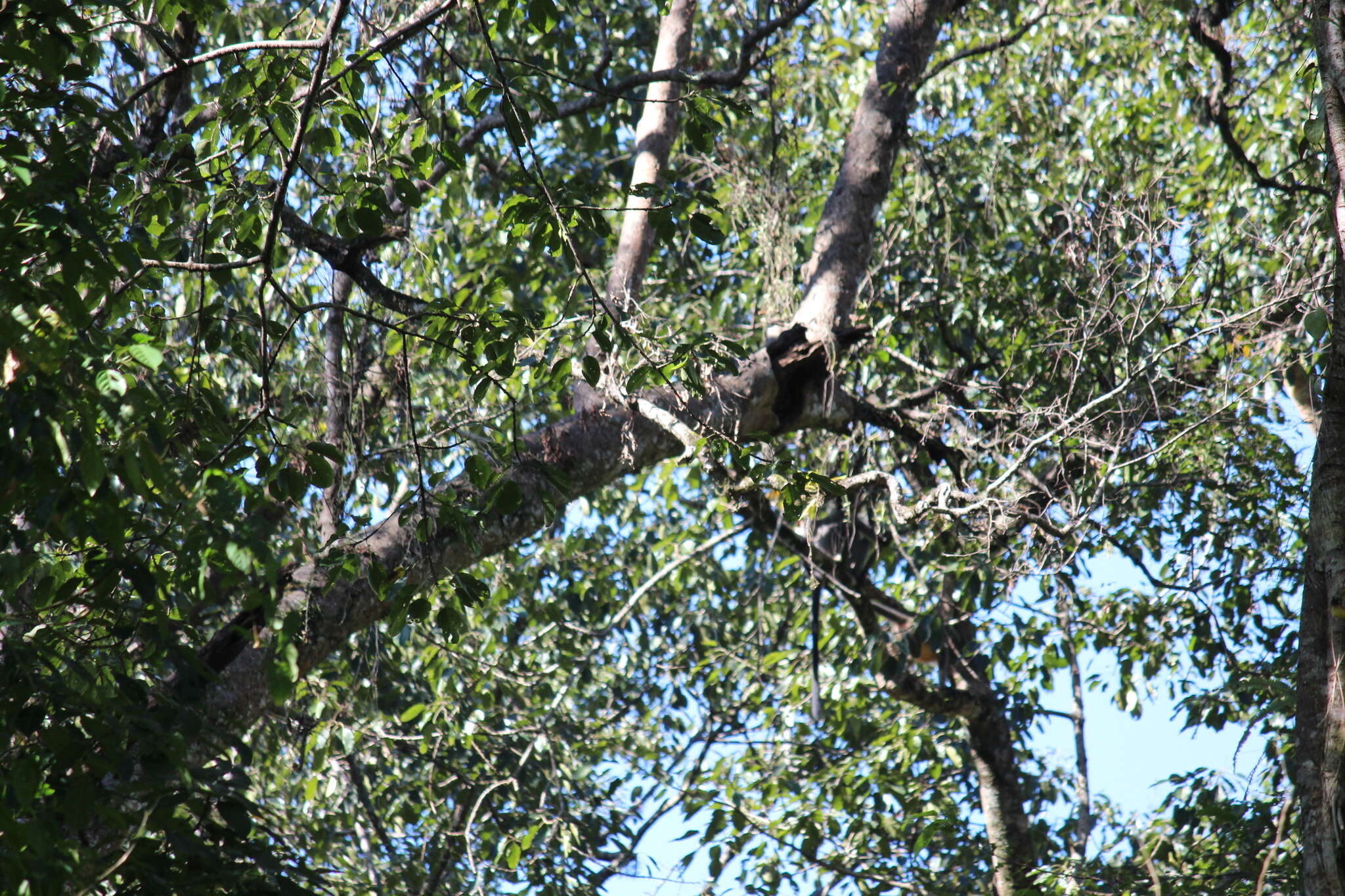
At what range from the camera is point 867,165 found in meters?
4.49

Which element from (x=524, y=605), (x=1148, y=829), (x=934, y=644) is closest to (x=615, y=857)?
(x=524, y=605)

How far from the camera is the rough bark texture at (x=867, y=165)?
4.23 m

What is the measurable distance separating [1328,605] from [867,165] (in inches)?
105

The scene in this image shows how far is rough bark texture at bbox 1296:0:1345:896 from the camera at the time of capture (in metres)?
2.20

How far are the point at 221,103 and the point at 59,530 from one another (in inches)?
51.2

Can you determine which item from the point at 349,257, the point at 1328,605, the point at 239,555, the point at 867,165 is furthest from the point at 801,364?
the point at 239,555

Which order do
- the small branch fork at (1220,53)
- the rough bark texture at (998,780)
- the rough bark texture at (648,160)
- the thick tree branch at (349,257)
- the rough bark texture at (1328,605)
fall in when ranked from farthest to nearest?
the rough bark texture at (998,780)
the small branch fork at (1220,53)
the rough bark texture at (648,160)
the thick tree branch at (349,257)
the rough bark texture at (1328,605)

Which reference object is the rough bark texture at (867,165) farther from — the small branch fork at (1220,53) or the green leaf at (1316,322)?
the green leaf at (1316,322)

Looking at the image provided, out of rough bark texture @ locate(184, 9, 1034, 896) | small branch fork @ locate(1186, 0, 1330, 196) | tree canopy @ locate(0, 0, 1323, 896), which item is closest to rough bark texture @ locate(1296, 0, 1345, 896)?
tree canopy @ locate(0, 0, 1323, 896)

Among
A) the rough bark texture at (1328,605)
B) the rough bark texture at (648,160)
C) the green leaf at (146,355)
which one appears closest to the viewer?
the green leaf at (146,355)

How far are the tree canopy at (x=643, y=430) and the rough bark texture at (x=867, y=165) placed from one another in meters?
0.02

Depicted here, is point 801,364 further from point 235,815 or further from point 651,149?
point 235,815

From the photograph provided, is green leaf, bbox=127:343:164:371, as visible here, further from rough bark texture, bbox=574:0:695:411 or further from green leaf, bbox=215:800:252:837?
rough bark texture, bbox=574:0:695:411

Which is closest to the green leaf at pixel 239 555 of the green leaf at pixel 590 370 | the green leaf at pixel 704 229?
the green leaf at pixel 590 370
